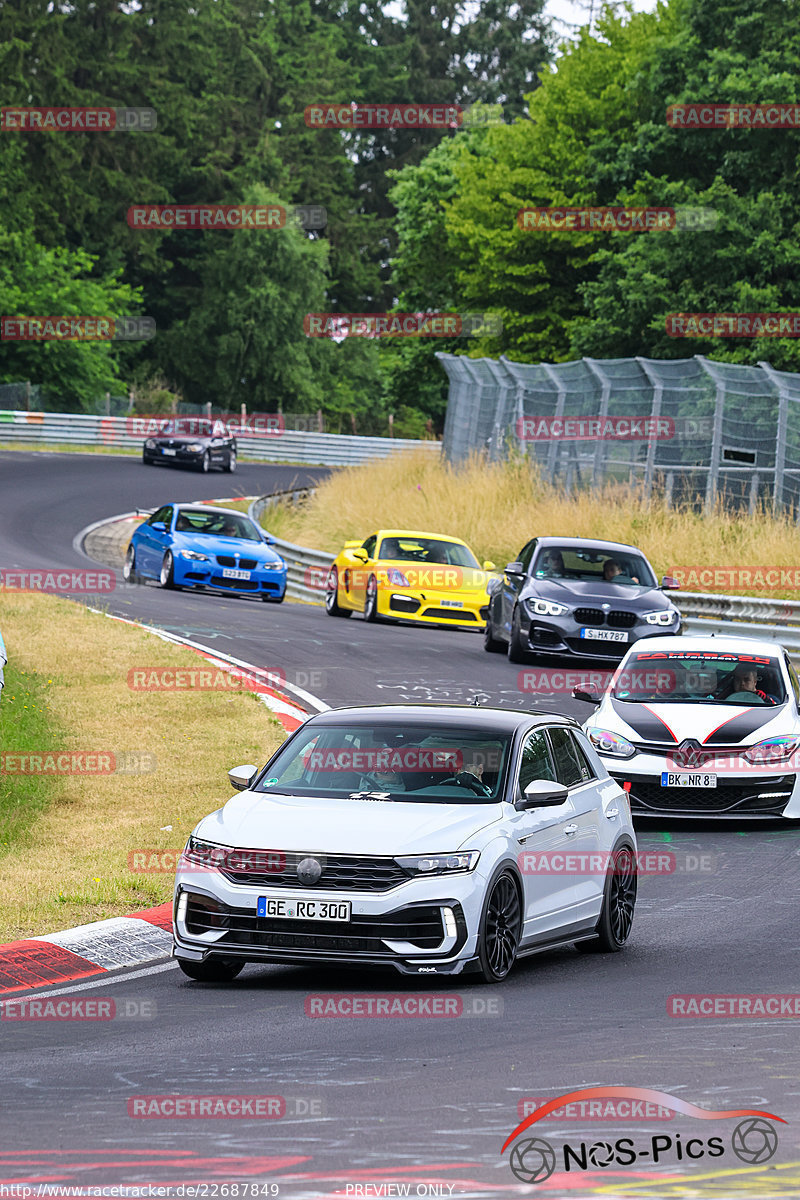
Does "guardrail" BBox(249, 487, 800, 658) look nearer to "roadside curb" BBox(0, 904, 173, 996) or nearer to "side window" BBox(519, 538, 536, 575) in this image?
"side window" BBox(519, 538, 536, 575)

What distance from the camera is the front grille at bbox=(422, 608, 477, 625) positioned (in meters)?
28.2

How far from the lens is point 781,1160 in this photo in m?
5.95

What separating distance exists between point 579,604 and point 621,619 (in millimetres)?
536

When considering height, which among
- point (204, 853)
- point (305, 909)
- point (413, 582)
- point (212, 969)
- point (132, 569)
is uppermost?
point (204, 853)

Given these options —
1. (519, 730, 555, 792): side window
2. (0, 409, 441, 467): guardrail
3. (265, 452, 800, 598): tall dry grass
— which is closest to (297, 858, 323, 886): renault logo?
(519, 730, 555, 792): side window

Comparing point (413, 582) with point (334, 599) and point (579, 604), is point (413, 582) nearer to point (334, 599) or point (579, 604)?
point (334, 599)

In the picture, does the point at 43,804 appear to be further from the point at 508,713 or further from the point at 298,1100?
the point at 298,1100

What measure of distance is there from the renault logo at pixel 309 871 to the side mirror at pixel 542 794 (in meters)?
1.29

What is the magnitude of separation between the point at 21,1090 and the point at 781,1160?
2765 millimetres

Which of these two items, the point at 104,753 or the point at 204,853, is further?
the point at 104,753

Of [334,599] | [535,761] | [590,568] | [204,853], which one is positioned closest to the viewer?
[204,853]

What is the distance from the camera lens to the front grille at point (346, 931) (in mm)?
8883

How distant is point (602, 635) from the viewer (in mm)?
23547

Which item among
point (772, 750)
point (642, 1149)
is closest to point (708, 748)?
point (772, 750)
